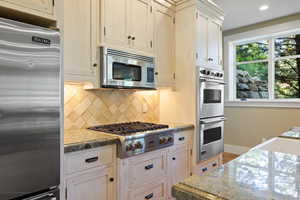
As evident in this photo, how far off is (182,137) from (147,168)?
0.65m

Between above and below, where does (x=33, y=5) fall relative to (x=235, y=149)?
above

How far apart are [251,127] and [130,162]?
133 inches

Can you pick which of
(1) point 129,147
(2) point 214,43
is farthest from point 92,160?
(2) point 214,43

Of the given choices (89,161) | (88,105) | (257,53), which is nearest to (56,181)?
(89,161)

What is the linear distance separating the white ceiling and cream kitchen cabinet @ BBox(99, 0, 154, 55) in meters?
1.45

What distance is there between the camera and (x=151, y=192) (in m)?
2.03

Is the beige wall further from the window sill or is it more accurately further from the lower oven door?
the lower oven door

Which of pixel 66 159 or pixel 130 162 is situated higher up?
pixel 66 159

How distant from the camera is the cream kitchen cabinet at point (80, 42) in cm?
Result: 172

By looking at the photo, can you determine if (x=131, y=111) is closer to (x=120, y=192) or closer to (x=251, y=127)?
(x=120, y=192)

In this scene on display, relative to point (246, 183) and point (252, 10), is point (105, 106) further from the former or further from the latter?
point (252, 10)

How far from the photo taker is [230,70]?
459 centimetres

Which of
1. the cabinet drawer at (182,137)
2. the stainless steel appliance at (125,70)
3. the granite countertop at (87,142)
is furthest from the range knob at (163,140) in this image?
the stainless steel appliance at (125,70)

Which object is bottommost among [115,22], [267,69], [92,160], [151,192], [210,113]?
[151,192]
